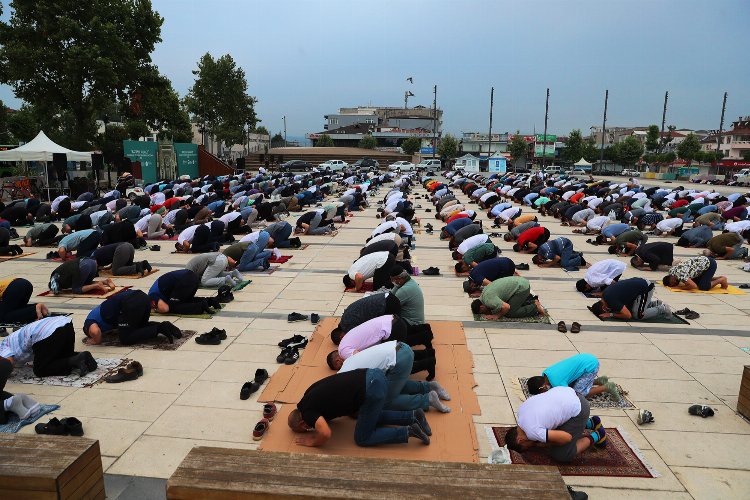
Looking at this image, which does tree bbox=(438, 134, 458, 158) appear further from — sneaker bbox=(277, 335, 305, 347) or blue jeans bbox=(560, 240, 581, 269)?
sneaker bbox=(277, 335, 305, 347)

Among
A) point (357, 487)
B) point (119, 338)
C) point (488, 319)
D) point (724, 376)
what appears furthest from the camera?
point (488, 319)

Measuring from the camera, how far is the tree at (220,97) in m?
52.1

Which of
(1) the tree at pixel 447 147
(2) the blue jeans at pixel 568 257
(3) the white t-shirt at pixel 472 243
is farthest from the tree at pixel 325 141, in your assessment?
(3) the white t-shirt at pixel 472 243

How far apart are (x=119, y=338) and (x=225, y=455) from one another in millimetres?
4077

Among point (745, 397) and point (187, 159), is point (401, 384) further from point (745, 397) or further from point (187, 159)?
point (187, 159)

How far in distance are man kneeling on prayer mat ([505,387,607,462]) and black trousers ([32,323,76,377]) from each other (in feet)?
15.7

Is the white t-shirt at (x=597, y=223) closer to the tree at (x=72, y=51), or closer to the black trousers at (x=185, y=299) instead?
the black trousers at (x=185, y=299)

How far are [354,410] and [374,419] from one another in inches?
7.4

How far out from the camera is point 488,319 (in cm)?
781

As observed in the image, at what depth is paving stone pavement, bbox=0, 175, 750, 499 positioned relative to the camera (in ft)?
14.0

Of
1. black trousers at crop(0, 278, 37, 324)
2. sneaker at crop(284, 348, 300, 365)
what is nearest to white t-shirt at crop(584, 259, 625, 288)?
sneaker at crop(284, 348, 300, 365)

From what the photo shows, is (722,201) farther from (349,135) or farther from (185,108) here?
(349,135)

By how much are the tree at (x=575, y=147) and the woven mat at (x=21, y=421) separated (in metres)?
76.3

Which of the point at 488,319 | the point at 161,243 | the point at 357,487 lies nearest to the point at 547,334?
the point at 488,319
